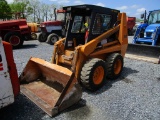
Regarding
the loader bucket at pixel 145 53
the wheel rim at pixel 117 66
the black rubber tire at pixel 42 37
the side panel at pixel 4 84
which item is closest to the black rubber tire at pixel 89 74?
the wheel rim at pixel 117 66

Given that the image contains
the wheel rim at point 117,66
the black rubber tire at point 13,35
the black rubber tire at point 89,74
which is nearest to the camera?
the black rubber tire at point 89,74

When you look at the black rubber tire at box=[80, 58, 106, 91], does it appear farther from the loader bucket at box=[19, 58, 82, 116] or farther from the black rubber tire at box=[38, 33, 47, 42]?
the black rubber tire at box=[38, 33, 47, 42]

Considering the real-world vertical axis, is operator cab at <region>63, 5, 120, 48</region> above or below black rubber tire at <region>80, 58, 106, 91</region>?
above

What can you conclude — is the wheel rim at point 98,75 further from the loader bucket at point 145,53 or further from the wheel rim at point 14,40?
the wheel rim at point 14,40

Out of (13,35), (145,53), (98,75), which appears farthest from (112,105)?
(13,35)

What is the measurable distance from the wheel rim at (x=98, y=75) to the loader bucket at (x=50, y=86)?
832 millimetres

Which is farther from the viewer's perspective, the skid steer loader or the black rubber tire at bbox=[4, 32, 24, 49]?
the black rubber tire at bbox=[4, 32, 24, 49]

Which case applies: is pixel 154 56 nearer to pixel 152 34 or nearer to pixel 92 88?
pixel 152 34

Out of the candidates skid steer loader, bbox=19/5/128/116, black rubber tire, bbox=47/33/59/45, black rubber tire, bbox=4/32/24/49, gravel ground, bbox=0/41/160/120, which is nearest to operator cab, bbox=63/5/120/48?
skid steer loader, bbox=19/5/128/116

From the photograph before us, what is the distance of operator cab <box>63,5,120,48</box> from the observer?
4785 millimetres

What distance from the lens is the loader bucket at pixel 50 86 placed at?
11.4 ft

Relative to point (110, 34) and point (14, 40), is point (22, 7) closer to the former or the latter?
point (14, 40)

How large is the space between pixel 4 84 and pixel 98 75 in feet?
7.79

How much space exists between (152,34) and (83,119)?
6705mm
